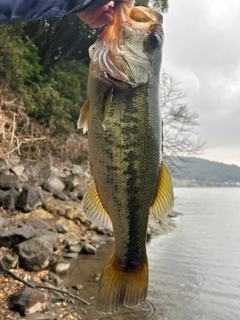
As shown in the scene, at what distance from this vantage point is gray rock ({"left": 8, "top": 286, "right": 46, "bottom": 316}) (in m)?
5.39

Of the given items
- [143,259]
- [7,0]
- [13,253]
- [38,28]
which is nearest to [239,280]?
[13,253]

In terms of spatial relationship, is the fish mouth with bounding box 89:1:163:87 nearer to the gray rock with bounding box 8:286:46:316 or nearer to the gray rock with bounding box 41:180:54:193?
the gray rock with bounding box 8:286:46:316

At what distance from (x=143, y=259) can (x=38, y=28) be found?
61.1ft

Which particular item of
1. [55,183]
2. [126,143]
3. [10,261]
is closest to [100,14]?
[126,143]

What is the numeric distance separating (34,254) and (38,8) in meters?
6.67

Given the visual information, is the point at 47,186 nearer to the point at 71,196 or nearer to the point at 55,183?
the point at 55,183

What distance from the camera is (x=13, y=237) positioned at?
25.5 ft

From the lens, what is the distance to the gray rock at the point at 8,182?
1101cm

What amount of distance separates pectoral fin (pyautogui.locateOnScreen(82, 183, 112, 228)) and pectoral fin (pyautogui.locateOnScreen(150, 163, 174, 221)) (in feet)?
0.99

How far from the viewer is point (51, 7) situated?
179cm

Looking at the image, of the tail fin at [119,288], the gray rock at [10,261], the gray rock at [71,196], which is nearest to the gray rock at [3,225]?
the gray rock at [10,261]

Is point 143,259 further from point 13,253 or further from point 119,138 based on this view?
point 13,253

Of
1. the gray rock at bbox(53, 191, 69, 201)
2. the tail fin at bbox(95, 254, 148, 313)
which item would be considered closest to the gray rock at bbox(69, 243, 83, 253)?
the gray rock at bbox(53, 191, 69, 201)

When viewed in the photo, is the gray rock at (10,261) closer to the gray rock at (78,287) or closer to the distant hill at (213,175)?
the gray rock at (78,287)
